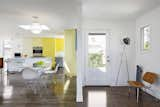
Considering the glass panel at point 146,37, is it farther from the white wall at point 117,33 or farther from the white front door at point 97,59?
the white front door at point 97,59

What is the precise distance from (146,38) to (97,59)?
6.17ft

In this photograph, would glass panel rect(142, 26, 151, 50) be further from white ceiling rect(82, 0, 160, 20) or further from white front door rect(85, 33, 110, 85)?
white front door rect(85, 33, 110, 85)

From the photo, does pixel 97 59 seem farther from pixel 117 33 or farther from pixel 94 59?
pixel 117 33

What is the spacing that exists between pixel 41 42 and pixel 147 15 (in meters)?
10.0

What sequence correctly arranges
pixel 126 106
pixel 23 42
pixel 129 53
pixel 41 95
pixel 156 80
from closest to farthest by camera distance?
pixel 126 106 < pixel 156 80 < pixel 41 95 < pixel 129 53 < pixel 23 42

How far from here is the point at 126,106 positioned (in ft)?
14.6

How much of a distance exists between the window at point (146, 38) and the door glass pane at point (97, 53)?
4.48 ft

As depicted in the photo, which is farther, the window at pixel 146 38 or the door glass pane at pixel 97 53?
the door glass pane at pixel 97 53

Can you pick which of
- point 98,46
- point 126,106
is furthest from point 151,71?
point 98,46

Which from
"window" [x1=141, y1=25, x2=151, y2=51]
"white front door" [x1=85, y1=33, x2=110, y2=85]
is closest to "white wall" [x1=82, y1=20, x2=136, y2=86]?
"white front door" [x1=85, y1=33, x2=110, y2=85]

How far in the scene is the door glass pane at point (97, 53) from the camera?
7.01 m

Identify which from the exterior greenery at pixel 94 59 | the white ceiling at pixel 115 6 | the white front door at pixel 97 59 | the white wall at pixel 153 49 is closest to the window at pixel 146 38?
the white wall at pixel 153 49

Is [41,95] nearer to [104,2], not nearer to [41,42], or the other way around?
[104,2]

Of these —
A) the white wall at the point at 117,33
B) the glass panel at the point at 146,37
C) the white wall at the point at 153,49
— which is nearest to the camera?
the white wall at the point at 153,49
